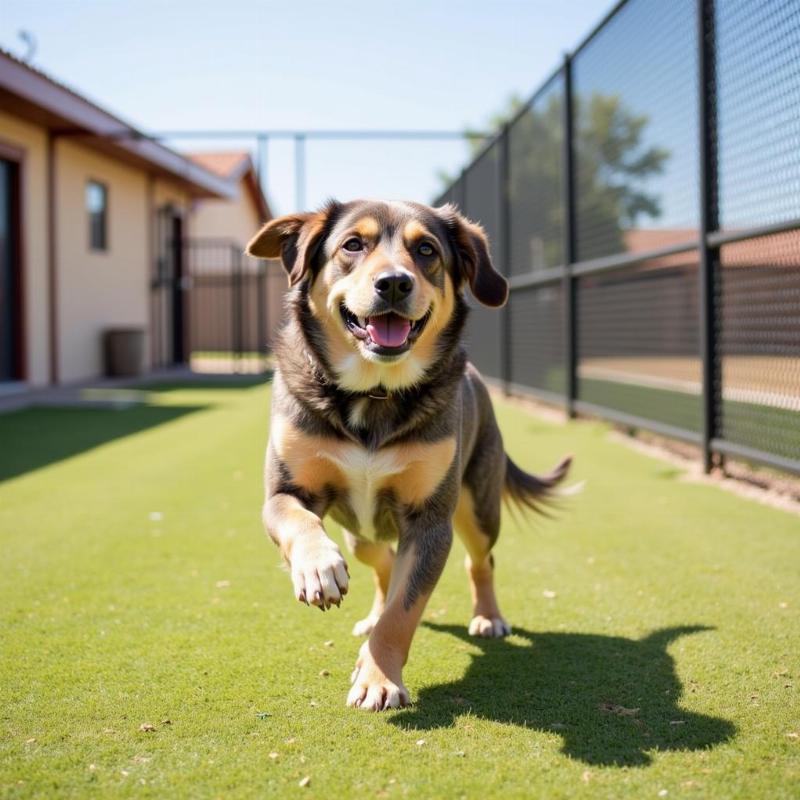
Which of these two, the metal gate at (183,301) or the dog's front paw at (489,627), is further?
the metal gate at (183,301)

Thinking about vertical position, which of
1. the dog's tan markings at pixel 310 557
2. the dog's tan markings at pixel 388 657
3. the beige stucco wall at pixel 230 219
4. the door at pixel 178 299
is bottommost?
the dog's tan markings at pixel 388 657

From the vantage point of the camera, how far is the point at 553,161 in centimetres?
1361

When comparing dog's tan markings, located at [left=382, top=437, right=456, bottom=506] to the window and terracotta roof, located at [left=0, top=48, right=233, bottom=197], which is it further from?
the window

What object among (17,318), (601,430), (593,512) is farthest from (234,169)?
(593,512)

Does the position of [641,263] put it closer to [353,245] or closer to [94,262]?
[353,245]

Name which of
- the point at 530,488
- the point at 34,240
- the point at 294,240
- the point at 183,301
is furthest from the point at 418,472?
the point at 183,301

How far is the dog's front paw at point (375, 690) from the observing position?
9.53ft

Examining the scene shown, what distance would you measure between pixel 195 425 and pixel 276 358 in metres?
7.13

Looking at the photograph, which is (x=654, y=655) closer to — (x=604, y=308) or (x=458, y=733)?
(x=458, y=733)

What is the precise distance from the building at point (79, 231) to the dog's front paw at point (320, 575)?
11036mm

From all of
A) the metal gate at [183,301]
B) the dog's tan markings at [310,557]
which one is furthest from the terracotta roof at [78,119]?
the dog's tan markings at [310,557]

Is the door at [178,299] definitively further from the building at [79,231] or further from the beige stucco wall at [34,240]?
the beige stucco wall at [34,240]

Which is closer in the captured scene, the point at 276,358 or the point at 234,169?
the point at 276,358

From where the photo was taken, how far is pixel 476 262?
3.93 meters
